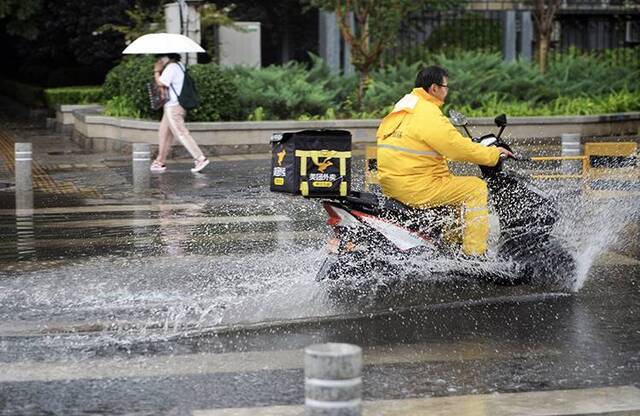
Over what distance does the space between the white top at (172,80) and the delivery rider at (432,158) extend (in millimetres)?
8692

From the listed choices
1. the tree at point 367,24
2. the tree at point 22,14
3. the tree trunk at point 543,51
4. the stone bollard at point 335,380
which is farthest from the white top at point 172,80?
the stone bollard at point 335,380

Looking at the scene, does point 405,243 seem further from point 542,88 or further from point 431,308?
point 542,88

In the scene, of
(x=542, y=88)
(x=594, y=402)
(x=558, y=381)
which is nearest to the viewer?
(x=594, y=402)

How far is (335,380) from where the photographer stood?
473cm

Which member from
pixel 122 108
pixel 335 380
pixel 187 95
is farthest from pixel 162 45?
pixel 335 380

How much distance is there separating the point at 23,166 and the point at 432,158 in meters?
8.53

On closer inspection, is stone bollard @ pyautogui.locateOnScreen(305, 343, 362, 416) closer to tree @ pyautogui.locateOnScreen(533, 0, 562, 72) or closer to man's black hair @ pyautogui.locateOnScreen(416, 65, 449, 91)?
man's black hair @ pyautogui.locateOnScreen(416, 65, 449, 91)

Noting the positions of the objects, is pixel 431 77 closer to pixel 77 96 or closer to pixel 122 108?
pixel 122 108

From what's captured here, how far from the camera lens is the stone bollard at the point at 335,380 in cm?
471

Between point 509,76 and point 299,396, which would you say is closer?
point 299,396

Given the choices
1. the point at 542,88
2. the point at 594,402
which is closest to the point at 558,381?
the point at 594,402

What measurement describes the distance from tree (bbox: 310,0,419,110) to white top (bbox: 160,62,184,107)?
5.02m

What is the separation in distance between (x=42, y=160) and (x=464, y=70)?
795 cm

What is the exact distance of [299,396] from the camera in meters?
6.39
